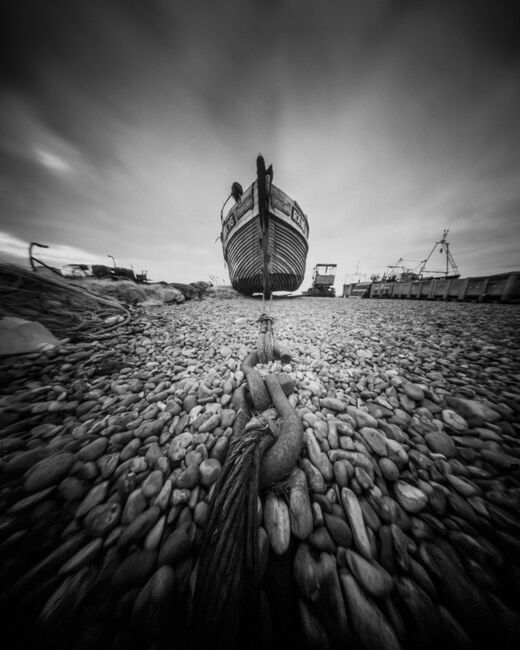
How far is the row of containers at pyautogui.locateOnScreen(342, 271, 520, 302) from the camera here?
721cm

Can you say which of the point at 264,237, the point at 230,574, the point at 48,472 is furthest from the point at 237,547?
the point at 264,237

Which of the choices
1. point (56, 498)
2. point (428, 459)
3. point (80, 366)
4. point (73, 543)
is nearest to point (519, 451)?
point (428, 459)

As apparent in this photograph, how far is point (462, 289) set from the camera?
8570 mm

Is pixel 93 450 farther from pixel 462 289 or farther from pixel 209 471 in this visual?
pixel 462 289

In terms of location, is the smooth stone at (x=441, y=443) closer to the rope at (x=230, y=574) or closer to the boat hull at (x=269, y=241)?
the rope at (x=230, y=574)

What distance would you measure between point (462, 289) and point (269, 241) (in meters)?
Result: 9.26

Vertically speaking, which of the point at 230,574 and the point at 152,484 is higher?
the point at 230,574

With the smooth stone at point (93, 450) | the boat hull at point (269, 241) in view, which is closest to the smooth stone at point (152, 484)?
the smooth stone at point (93, 450)

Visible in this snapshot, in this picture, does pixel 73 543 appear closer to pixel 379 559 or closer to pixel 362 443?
pixel 379 559

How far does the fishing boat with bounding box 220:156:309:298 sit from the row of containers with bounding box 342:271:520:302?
23.2 ft

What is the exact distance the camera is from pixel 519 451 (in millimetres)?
1295

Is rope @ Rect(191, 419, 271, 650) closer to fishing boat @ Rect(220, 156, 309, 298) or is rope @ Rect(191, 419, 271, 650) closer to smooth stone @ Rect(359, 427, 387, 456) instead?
smooth stone @ Rect(359, 427, 387, 456)

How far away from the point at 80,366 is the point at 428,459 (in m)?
3.33

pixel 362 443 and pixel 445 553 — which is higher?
pixel 362 443
